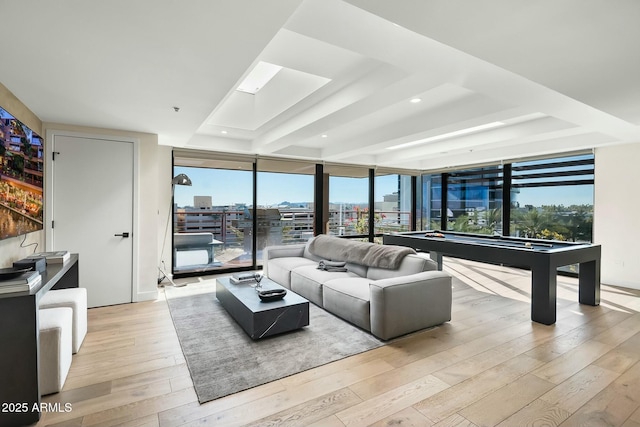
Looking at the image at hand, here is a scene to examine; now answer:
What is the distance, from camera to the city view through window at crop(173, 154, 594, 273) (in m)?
5.62

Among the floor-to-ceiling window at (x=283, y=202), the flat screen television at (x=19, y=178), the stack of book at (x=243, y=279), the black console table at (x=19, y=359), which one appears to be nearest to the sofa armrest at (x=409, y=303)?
the stack of book at (x=243, y=279)

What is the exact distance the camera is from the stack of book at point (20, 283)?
192 centimetres

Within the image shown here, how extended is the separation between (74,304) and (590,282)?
571 cm

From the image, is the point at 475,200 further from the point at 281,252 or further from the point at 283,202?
the point at 281,252

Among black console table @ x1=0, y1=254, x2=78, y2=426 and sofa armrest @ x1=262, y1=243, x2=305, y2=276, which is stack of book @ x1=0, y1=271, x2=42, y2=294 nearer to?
black console table @ x1=0, y1=254, x2=78, y2=426

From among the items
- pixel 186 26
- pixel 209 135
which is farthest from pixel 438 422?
pixel 209 135

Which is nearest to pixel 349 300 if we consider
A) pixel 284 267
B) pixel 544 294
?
pixel 284 267

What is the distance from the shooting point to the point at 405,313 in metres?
3.08

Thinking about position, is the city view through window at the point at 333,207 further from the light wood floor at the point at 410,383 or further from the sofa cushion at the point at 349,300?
the sofa cushion at the point at 349,300

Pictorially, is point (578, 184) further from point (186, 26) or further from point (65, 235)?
point (65, 235)

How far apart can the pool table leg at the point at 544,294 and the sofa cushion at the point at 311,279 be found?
6.71 ft

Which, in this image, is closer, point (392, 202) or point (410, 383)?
point (410, 383)

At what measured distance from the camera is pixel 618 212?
197 inches

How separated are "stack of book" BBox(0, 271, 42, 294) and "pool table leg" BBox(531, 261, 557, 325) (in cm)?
Result: 449
